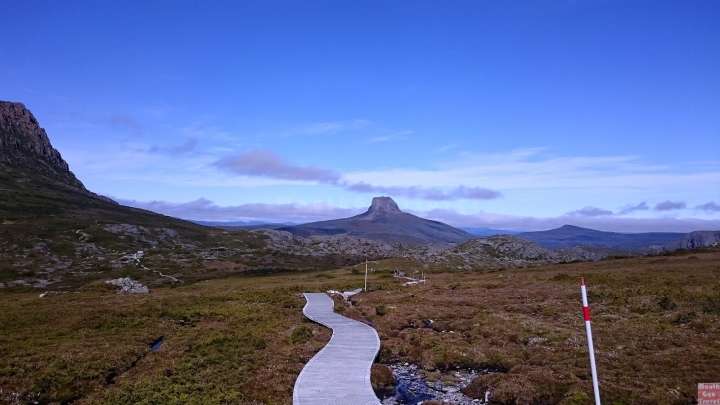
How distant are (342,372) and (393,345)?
9936mm

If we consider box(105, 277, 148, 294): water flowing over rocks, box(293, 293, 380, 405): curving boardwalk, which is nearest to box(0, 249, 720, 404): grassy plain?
box(293, 293, 380, 405): curving boardwalk

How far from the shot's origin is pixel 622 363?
2455cm

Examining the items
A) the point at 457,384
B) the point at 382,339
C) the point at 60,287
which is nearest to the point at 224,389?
the point at 457,384

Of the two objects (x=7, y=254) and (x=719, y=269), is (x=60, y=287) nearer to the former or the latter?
(x=7, y=254)

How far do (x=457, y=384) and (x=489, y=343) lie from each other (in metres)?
8.91

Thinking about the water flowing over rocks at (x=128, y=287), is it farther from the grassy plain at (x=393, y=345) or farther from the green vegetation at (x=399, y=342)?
the grassy plain at (x=393, y=345)

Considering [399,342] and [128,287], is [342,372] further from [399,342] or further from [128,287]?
[128,287]

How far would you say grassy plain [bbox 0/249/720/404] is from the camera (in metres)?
Answer: 21.3

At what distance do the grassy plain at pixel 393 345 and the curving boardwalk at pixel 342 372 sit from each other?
53.5 inches

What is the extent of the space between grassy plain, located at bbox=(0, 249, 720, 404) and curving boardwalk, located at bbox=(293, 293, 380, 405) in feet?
4.46

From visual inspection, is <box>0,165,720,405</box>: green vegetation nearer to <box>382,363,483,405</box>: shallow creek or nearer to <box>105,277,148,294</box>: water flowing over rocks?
<box>382,363,483,405</box>: shallow creek

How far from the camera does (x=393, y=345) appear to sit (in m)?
31.1

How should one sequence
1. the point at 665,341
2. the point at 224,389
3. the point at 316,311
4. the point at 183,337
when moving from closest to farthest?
1. the point at 224,389
2. the point at 665,341
3. the point at 183,337
4. the point at 316,311

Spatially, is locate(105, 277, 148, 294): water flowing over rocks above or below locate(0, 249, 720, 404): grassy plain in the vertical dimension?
below
